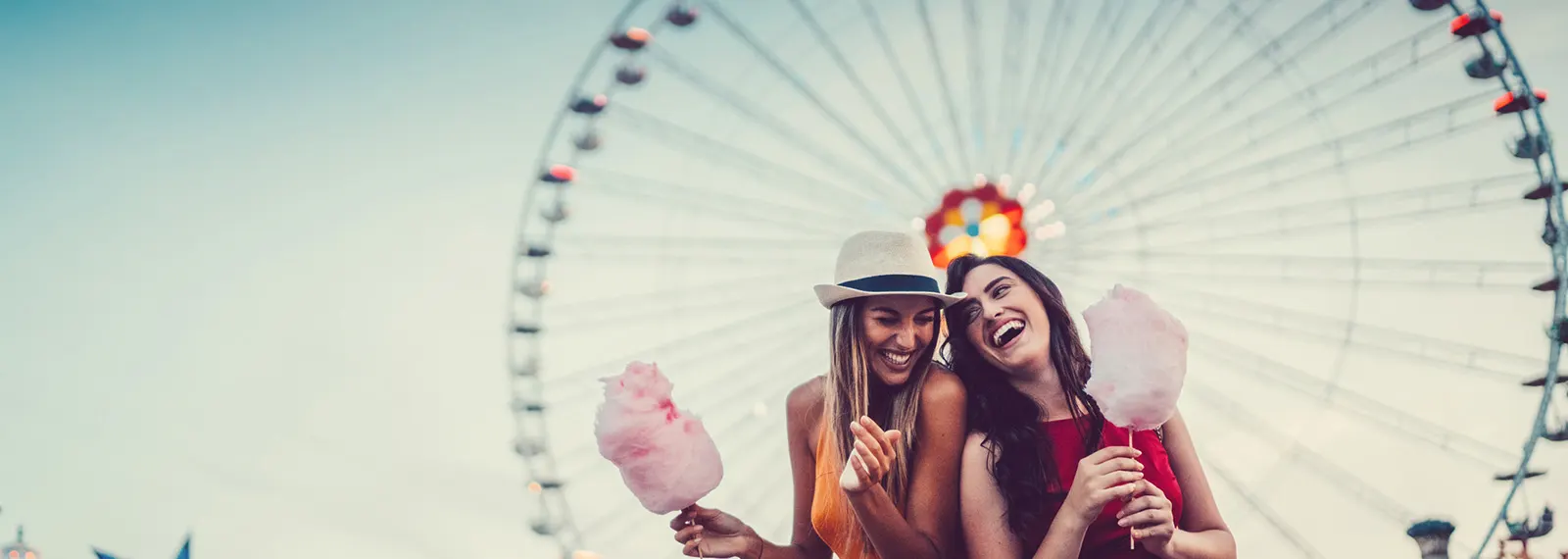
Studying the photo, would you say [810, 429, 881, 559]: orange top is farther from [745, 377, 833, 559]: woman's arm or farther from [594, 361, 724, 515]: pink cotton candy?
[594, 361, 724, 515]: pink cotton candy

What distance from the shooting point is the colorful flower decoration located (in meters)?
12.7

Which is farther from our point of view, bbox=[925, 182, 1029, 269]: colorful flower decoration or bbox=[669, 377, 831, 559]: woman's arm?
bbox=[925, 182, 1029, 269]: colorful flower decoration

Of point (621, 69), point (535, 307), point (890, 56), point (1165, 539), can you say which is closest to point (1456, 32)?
point (890, 56)

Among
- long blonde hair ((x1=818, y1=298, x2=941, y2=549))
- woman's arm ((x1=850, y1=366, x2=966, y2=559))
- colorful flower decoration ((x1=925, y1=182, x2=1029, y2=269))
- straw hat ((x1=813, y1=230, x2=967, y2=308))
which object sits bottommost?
woman's arm ((x1=850, y1=366, x2=966, y2=559))

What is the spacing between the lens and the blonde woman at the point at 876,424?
389cm

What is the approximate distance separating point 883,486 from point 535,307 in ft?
39.3

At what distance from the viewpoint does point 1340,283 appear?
12.9 m

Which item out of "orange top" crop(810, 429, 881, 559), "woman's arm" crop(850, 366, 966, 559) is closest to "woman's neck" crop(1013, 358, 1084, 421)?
"woman's arm" crop(850, 366, 966, 559)

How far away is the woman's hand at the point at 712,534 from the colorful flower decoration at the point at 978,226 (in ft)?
28.0

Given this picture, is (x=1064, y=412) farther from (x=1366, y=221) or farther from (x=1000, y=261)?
(x=1366, y=221)

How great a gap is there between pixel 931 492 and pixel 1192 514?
718mm

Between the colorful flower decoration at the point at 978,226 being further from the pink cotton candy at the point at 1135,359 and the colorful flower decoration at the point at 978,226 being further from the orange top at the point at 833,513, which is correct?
the pink cotton candy at the point at 1135,359

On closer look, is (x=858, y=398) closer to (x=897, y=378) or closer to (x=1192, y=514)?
(x=897, y=378)

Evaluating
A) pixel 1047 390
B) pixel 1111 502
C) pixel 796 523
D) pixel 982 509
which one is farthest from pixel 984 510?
pixel 796 523
